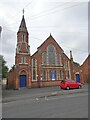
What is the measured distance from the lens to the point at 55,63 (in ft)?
125

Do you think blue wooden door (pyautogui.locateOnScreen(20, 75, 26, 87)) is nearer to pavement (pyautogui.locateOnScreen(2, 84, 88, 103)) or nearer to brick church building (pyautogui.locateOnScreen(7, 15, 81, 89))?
brick church building (pyautogui.locateOnScreen(7, 15, 81, 89))

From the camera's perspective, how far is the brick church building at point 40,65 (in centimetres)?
3391

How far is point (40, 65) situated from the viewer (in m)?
36.2

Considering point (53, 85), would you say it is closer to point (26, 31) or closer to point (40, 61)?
point (40, 61)

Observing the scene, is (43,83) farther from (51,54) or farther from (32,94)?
(32,94)

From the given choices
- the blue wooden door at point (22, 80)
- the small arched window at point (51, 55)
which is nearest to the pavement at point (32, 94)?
the blue wooden door at point (22, 80)

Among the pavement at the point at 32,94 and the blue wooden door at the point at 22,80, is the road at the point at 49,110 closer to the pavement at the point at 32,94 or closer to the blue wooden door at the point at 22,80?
the pavement at the point at 32,94

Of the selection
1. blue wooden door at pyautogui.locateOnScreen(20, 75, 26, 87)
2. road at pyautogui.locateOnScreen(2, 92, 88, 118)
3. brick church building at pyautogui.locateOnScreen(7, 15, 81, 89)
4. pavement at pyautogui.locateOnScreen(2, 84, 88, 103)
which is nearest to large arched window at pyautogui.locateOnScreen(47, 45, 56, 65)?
brick church building at pyautogui.locateOnScreen(7, 15, 81, 89)

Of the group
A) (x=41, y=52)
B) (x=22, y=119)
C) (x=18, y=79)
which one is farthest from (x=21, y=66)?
(x=22, y=119)

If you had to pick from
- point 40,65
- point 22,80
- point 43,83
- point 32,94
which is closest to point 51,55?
point 40,65

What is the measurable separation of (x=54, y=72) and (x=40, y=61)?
3748 millimetres

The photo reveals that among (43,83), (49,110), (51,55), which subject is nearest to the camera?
(49,110)

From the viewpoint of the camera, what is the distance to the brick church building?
1335 inches

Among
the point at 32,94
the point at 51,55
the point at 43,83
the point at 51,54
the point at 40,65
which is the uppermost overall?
the point at 51,54
